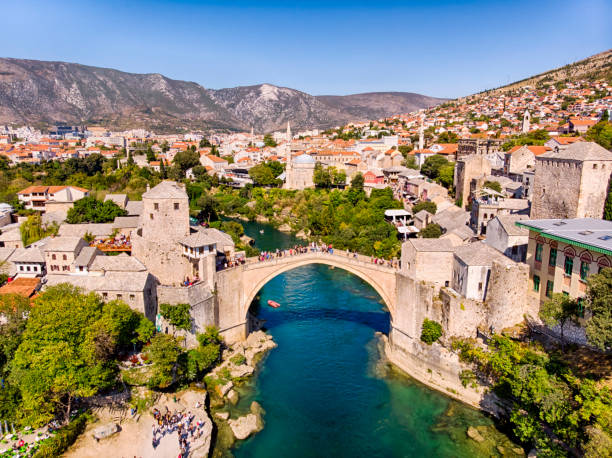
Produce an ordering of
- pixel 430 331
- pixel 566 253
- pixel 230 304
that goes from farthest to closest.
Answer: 1. pixel 230 304
2. pixel 430 331
3. pixel 566 253

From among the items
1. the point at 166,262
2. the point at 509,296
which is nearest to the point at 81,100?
the point at 166,262

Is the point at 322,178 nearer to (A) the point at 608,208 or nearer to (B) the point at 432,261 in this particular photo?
(B) the point at 432,261

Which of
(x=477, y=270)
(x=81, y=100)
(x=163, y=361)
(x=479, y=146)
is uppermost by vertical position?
(x=81, y=100)

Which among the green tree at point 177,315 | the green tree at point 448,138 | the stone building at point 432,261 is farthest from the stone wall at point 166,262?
the green tree at point 448,138

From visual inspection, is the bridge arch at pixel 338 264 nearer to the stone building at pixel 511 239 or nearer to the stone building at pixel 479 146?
the stone building at pixel 511 239

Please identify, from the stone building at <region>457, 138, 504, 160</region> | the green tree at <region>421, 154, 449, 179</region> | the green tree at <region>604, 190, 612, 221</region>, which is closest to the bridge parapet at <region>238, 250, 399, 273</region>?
the green tree at <region>604, 190, 612, 221</region>

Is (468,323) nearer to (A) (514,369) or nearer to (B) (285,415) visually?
(A) (514,369)
